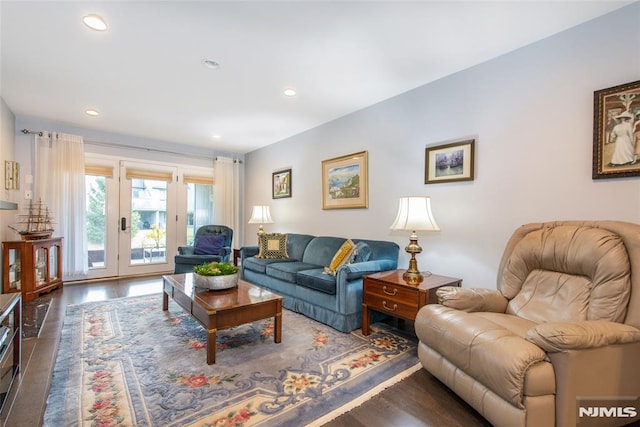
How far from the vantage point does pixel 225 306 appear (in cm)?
233

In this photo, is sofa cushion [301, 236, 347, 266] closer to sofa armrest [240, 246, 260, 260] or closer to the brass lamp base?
sofa armrest [240, 246, 260, 260]

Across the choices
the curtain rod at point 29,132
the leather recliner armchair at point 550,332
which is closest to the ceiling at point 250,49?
the curtain rod at point 29,132

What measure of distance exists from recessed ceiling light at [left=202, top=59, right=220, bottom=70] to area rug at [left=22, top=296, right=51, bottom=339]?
2.93 meters

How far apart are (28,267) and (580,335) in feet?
18.2

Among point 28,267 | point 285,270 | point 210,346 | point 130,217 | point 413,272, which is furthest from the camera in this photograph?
point 130,217

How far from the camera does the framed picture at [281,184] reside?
5.24 m

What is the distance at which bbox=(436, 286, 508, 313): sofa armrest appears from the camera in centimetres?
204

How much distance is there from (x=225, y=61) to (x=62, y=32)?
1199mm

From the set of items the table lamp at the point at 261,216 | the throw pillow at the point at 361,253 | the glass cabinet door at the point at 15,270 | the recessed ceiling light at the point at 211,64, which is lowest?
the glass cabinet door at the point at 15,270

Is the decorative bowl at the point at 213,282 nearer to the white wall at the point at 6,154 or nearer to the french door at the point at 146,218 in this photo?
the white wall at the point at 6,154

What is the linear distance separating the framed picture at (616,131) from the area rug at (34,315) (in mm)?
4842

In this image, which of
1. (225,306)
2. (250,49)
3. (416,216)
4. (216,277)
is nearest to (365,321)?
(416,216)

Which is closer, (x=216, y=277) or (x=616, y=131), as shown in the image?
(x=616, y=131)

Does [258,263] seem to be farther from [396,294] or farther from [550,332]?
[550,332]
